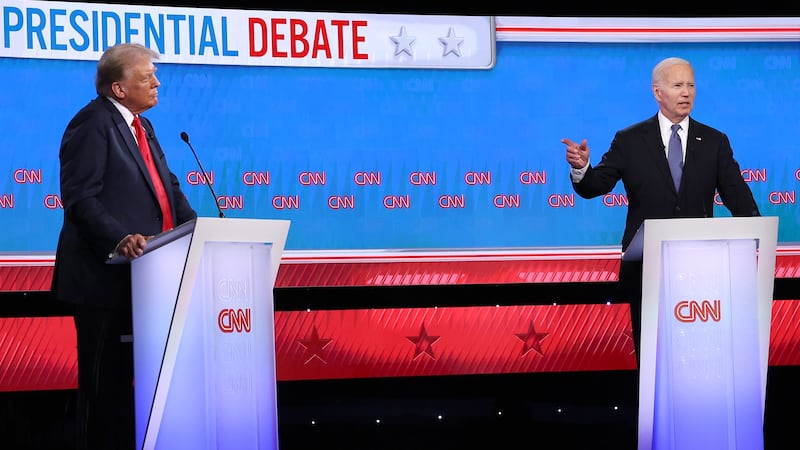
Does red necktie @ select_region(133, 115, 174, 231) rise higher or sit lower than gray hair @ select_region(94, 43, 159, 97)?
lower

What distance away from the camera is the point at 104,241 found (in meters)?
2.82

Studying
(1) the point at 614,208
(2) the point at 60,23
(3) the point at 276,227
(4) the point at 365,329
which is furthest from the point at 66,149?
(1) the point at 614,208

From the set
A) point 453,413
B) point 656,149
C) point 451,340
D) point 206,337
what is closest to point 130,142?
point 206,337

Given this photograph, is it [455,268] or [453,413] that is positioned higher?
[455,268]

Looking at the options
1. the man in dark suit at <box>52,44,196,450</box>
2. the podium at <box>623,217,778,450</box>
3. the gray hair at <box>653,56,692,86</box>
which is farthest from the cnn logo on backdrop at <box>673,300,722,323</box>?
the man in dark suit at <box>52,44,196,450</box>

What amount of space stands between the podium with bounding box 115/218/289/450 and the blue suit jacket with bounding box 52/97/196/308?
6.4 inches

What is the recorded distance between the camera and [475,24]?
4473 millimetres

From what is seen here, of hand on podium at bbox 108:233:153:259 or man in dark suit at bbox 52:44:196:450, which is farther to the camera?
man in dark suit at bbox 52:44:196:450

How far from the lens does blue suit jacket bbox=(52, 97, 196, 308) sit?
2850 mm

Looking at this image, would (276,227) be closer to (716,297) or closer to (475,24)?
(716,297)

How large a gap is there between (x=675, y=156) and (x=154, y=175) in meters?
1.94

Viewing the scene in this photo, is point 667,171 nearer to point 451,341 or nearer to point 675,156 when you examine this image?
point 675,156

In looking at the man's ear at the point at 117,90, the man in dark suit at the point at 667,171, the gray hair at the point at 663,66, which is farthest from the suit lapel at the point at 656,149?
the man's ear at the point at 117,90

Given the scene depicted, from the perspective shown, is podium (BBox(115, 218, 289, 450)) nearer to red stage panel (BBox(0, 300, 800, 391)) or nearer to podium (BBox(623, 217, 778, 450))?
podium (BBox(623, 217, 778, 450))
